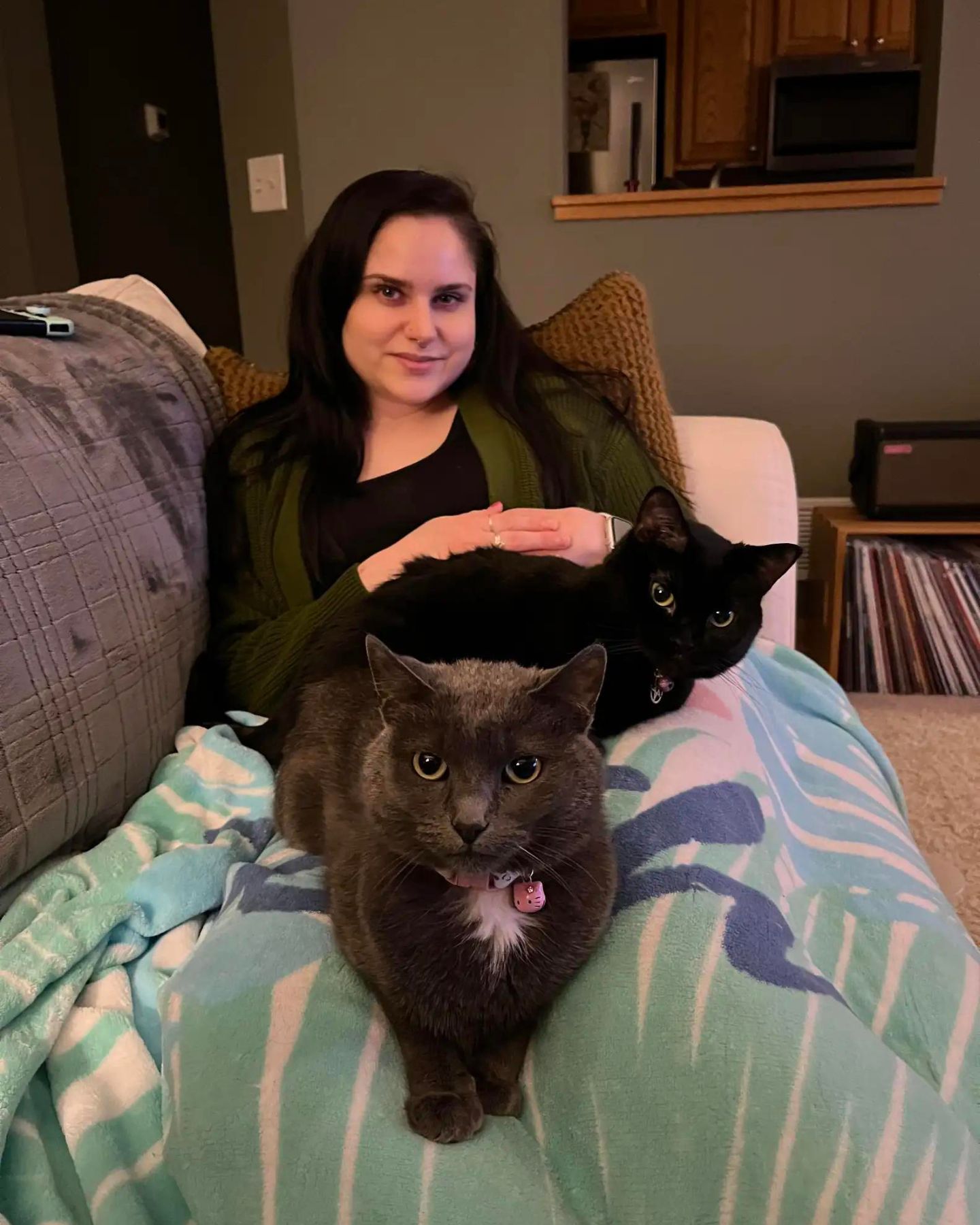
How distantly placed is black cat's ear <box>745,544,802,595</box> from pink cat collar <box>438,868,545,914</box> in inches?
20.0

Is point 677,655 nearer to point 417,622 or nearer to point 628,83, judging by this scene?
point 417,622

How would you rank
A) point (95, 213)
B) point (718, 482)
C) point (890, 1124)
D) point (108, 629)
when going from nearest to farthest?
point (890, 1124)
point (108, 629)
point (718, 482)
point (95, 213)

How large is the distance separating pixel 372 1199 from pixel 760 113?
3744 mm

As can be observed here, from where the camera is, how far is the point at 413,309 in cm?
124

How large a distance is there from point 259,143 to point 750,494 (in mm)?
1945

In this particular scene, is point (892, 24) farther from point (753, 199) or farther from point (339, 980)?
point (339, 980)

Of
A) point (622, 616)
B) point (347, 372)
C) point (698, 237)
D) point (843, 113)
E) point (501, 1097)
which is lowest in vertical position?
point (501, 1097)

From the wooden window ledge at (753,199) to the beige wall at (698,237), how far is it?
3 cm

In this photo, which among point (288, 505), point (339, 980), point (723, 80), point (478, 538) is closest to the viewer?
point (339, 980)

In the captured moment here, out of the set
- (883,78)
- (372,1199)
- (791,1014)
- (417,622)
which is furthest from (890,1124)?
(883,78)

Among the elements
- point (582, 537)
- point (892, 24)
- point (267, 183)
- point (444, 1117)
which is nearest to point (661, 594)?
point (582, 537)

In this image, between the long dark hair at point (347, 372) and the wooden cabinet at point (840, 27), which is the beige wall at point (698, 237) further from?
the long dark hair at point (347, 372)

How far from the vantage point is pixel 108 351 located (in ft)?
4.01

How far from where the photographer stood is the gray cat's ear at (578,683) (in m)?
0.67
